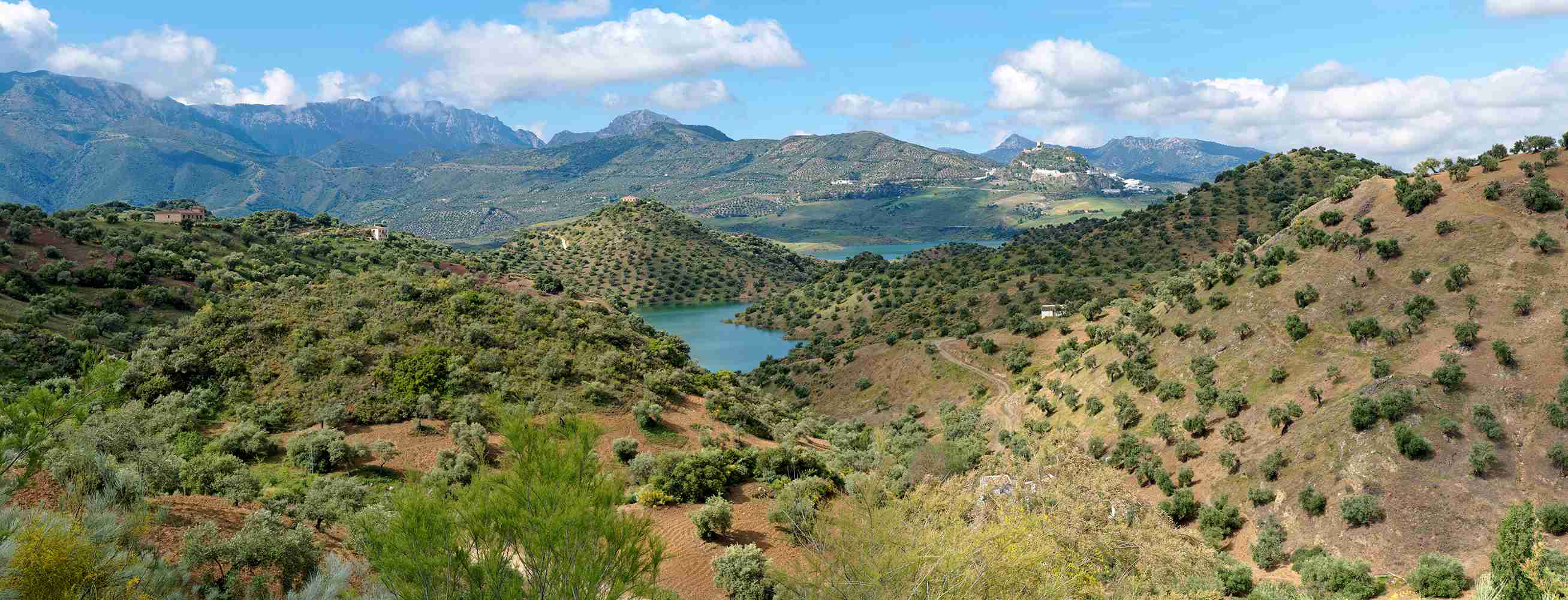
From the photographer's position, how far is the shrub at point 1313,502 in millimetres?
29391

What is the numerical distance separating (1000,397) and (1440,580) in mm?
37501

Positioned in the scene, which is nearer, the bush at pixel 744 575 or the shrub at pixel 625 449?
the bush at pixel 744 575

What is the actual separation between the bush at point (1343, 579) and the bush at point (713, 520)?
18.5m

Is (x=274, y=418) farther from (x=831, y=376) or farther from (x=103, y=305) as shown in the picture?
(x=831, y=376)

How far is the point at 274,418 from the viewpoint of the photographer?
30672 millimetres

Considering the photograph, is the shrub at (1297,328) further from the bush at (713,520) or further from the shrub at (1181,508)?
the bush at (713,520)

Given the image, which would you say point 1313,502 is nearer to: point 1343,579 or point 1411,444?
point 1411,444

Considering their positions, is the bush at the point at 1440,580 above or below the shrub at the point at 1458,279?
below

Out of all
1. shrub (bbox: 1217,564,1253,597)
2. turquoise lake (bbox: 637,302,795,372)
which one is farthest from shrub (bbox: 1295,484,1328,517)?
turquoise lake (bbox: 637,302,795,372)

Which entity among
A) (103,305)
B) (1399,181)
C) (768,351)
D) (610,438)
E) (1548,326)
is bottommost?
(768,351)

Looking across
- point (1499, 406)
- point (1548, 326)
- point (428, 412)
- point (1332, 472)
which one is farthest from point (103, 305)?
point (1548, 326)

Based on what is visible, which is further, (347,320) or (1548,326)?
(347,320)

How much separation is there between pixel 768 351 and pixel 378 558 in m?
93.1

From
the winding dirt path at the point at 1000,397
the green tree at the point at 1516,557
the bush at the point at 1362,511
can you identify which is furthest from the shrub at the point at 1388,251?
the green tree at the point at 1516,557
